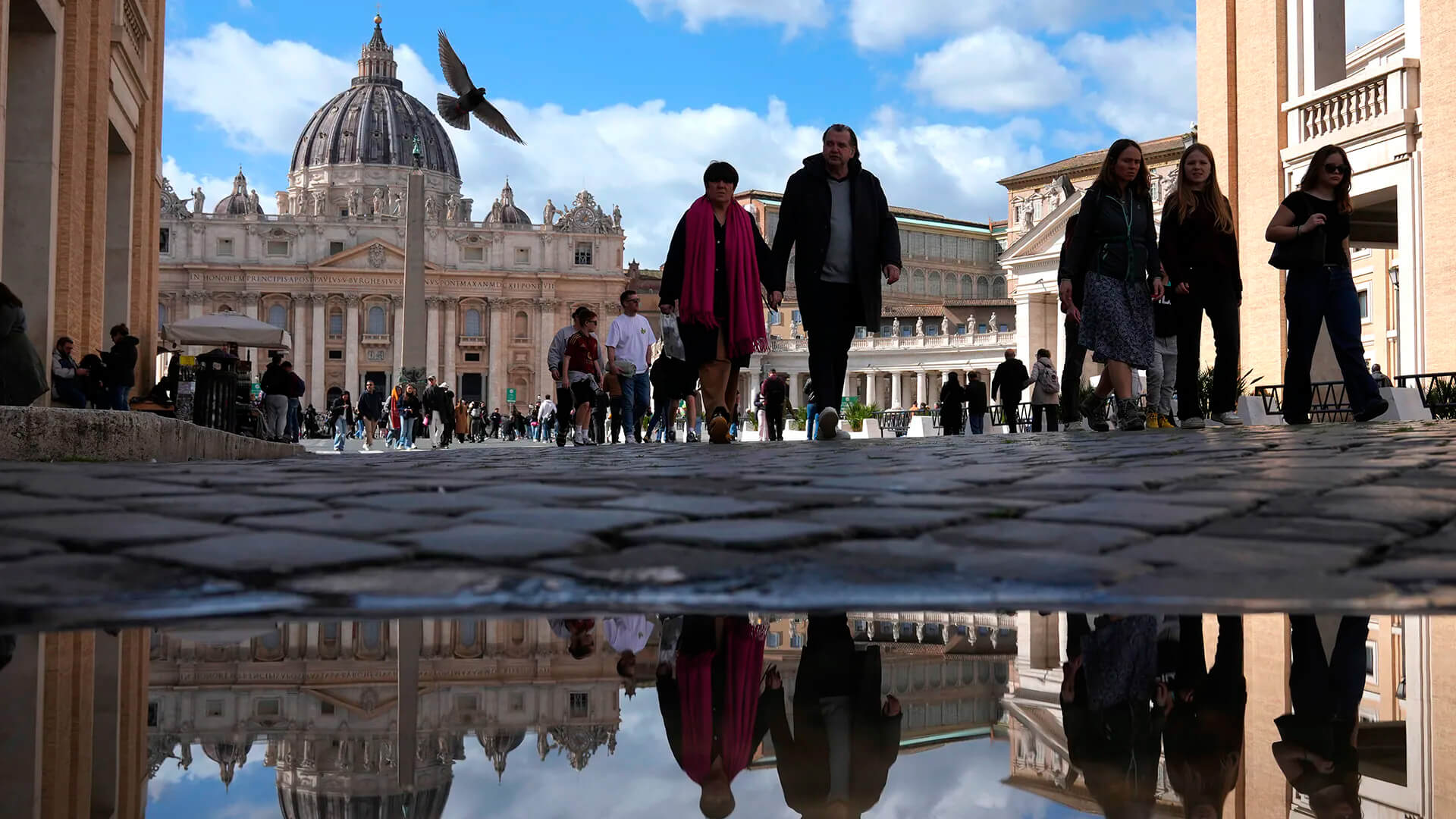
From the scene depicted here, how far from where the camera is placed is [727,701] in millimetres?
1632

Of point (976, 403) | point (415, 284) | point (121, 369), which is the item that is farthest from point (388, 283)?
point (121, 369)

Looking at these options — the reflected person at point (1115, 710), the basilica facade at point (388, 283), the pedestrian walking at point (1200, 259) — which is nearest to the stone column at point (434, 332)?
the basilica facade at point (388, 283)

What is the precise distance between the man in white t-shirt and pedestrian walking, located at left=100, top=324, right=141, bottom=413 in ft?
17.9

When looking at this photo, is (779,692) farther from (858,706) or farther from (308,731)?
(308,731)

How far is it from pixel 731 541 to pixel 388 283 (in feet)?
320

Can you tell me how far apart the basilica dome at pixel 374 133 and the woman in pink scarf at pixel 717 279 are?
10567 centimetres

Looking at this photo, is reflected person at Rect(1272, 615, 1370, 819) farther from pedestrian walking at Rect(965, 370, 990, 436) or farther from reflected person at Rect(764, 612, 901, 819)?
pedestrian walking at Rect(965, 370, 990, 436)

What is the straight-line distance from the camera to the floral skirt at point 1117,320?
878 cm

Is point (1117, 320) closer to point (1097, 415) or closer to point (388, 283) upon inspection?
point (1097, 415)

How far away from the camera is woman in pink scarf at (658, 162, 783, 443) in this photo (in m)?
8.96

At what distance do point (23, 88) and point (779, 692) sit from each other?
44.9 feet

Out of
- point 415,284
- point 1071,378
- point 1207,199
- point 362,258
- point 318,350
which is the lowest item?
point 1071,378

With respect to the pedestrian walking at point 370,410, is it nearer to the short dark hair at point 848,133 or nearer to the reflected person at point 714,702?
the short dark hair at point 848,133

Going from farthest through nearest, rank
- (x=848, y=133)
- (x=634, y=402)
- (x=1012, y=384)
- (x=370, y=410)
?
(x=370, y=410) < (x=1012, y=384) < (x=634, y=402) < (x=848, y=133)
